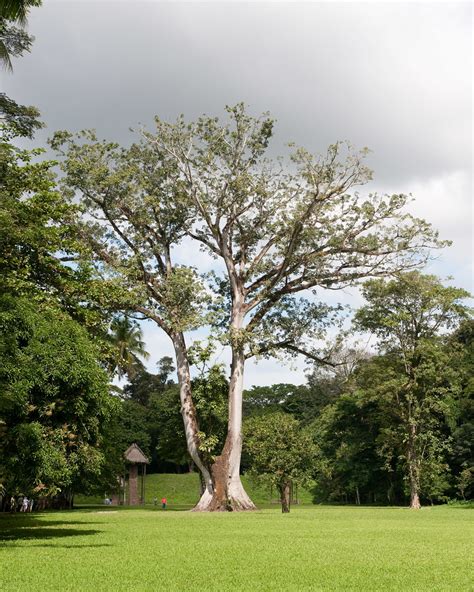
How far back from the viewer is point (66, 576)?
9531 mm

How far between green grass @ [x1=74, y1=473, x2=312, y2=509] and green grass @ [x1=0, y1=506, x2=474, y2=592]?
131 feet

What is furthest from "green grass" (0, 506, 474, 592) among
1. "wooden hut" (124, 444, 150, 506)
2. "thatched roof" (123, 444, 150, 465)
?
"wooden hut" (124, 444, 150, 506)

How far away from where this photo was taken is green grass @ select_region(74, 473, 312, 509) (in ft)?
187

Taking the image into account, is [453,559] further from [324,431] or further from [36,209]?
[324,431]

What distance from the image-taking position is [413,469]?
38.6 m

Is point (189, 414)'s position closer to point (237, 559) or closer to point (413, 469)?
point (413, 469)

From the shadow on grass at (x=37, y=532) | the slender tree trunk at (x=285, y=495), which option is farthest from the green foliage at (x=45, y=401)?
the slender tree trunk at (x=285, y=495)

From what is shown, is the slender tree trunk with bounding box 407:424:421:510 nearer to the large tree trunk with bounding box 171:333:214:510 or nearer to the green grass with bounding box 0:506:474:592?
the large tree trunk with bounding box 171:333:214:510

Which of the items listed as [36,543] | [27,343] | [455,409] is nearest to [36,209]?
[27,343]

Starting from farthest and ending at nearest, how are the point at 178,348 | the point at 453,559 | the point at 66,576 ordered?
the point at 178,348 < the point at 453,559 < the point at 66,576

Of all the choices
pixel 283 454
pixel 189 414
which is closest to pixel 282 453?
pixel 283 454

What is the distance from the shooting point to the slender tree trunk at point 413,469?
125 ft

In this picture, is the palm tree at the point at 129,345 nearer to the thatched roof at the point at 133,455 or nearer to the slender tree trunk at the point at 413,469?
the thatched roof at the point at 133,455

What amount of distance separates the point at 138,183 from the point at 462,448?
24.0m
